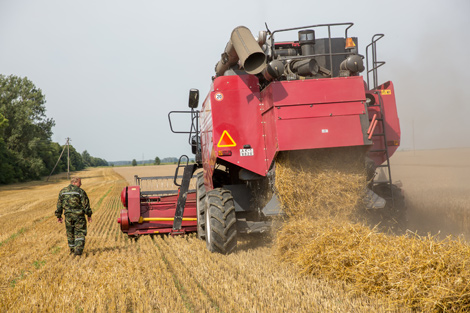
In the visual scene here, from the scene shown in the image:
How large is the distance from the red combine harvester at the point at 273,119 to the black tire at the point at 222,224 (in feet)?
0.05

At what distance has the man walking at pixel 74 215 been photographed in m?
7.28

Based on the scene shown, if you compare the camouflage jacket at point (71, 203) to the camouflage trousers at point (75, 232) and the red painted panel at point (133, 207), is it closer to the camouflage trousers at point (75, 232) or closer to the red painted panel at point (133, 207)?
the camouflage trousers at point (75, 232)

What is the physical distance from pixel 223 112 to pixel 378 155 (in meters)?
2.61

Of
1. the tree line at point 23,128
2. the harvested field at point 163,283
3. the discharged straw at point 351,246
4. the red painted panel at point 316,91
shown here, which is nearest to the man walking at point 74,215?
the harvested field at point 163,283

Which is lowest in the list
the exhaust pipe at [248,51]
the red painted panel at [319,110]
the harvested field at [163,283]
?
the harvested field at [163,283]

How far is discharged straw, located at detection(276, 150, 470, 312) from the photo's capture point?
3.41 metres

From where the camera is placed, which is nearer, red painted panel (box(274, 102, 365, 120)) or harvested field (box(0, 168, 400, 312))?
harvested field (box(0, 168, 400, 312))

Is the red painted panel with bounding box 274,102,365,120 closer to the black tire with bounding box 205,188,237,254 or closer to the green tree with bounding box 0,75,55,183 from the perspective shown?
the black tire with bounding box 205,188,237,254

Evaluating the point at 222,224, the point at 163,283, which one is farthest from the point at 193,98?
the point at 163,283

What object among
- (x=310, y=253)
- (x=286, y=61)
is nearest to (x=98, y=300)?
(x=310, y=253)

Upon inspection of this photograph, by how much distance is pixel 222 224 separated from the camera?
20.2 ft

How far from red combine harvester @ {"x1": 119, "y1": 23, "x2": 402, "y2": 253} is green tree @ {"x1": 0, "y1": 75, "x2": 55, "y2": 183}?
43.6 metres

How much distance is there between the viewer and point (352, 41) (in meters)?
6.86

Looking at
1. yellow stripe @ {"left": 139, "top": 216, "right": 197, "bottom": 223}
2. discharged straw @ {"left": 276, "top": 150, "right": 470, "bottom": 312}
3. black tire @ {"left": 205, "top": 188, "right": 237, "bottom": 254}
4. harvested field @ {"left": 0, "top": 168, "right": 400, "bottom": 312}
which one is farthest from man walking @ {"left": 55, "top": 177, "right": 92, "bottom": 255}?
discharged straw @ {"left": 276, "top": 150, "right": 470, "bottom": 312}
